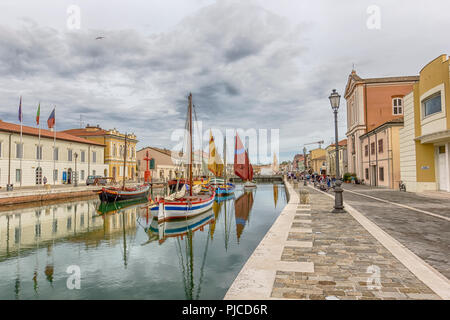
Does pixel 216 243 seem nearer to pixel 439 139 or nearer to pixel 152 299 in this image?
pixel 152 299

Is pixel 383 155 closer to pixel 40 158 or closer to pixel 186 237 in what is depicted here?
pixel 186 237

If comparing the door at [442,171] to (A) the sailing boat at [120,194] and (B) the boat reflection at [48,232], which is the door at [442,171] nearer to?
(B) the boat reflection at [48,232]

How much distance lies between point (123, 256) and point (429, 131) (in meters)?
23.2

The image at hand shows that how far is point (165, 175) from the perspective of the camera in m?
74.5

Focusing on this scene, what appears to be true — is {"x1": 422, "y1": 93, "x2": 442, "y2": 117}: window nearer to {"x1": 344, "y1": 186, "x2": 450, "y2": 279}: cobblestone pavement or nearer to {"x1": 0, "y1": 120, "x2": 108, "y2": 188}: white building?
{"x1": 344, "y1": 186, "x2": 450, "y2": 279}: cobblestone pavement

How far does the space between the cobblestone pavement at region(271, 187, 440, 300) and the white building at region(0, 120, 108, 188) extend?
3837 cm

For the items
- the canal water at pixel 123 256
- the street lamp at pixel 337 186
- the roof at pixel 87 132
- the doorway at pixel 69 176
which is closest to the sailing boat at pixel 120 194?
the canal water at pixel 123 256

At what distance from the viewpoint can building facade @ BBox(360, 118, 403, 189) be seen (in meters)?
Answer: 29.8

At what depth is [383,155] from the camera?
104 feet

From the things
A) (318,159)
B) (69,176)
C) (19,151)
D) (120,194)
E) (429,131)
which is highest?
(318,159)

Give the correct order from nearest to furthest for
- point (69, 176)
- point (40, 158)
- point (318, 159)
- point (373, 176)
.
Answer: point (373, 176) → point (40, 158) → point (69, 176) → point (318, 159)

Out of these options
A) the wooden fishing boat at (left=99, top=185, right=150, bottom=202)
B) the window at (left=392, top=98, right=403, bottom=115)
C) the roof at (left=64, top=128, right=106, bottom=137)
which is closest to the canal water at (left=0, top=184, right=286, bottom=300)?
the wooden fishing boat at (left=99, top=185, right=150, bottom=202)

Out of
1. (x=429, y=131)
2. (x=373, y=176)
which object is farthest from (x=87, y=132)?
(x=429, y=131)

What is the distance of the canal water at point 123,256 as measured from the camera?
736 cm
